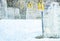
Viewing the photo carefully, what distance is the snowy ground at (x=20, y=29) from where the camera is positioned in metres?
1.42

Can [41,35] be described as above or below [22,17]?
below

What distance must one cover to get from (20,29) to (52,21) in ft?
1.14

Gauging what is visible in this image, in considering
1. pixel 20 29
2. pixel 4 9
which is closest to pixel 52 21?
pixel 20 29

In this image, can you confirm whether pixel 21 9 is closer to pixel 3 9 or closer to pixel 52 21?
pixel 3 9

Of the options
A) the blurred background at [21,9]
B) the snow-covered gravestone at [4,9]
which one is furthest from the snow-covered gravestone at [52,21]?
the snow-covered gravestone at [4,9]

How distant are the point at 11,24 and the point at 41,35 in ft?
1.11

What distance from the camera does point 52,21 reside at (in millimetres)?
1431

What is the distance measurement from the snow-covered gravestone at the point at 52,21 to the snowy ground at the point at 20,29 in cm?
7

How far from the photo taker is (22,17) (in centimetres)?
144

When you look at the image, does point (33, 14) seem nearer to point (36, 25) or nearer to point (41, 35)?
point (36, 25)

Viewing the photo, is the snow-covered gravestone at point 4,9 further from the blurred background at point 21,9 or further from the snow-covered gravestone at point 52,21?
the snow-covered gravestone at point 52,21

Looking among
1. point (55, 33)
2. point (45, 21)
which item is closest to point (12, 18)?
point (45, 21)

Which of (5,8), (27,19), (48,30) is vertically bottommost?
(48,30)

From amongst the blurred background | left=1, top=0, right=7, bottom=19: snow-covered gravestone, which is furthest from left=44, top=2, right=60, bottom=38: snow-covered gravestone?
left=1, top=0, right=7, bottom=19: snow-covered gravestone
